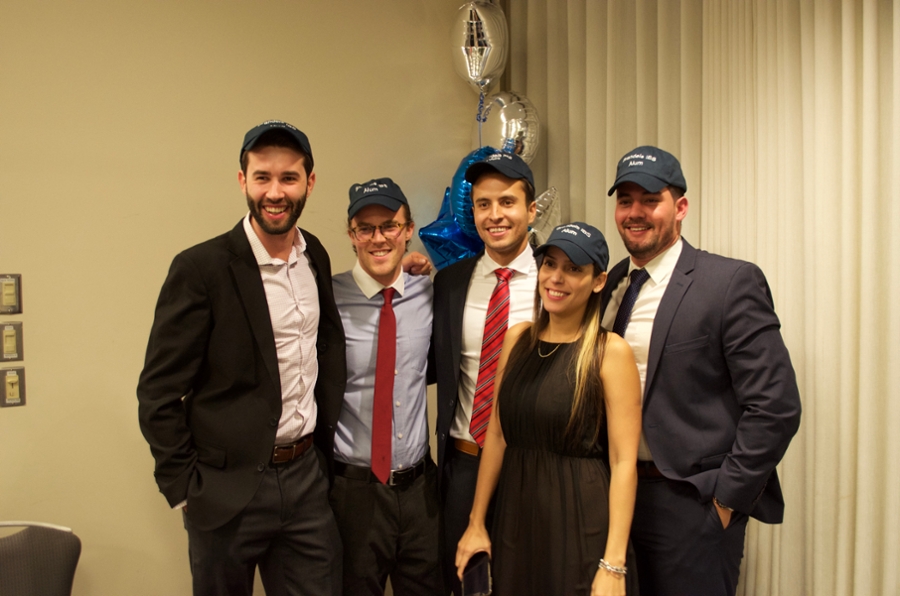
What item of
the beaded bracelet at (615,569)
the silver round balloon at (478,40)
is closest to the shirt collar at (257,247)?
the beaded bracelet at (615,569)

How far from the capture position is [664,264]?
74.7 inches

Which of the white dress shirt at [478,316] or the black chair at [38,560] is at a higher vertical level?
the white dress shirt at [478,316]

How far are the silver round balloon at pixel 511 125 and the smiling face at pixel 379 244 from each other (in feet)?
3.51

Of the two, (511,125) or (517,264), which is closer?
(517,264)

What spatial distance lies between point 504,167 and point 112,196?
159 centimetres

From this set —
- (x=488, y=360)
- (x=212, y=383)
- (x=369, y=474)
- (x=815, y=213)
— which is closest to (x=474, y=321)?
(x=488, y=360)

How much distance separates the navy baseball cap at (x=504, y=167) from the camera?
2070 mm

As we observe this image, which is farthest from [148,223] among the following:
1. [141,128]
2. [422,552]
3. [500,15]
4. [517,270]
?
[500,15]

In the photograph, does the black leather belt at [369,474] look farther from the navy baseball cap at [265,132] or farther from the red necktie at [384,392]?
the navy baseball cap at [265,132]

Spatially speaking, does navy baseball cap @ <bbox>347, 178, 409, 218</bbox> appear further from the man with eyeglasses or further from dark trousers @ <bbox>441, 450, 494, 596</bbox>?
dark trousers @ <bbox>441, 450, 494, 596</bbox>

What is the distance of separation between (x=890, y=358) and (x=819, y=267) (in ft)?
1.13

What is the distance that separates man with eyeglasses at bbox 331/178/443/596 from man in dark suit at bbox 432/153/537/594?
0.07 metres

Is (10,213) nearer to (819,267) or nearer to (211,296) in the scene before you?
(211,296)

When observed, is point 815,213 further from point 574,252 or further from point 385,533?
point 385,533
